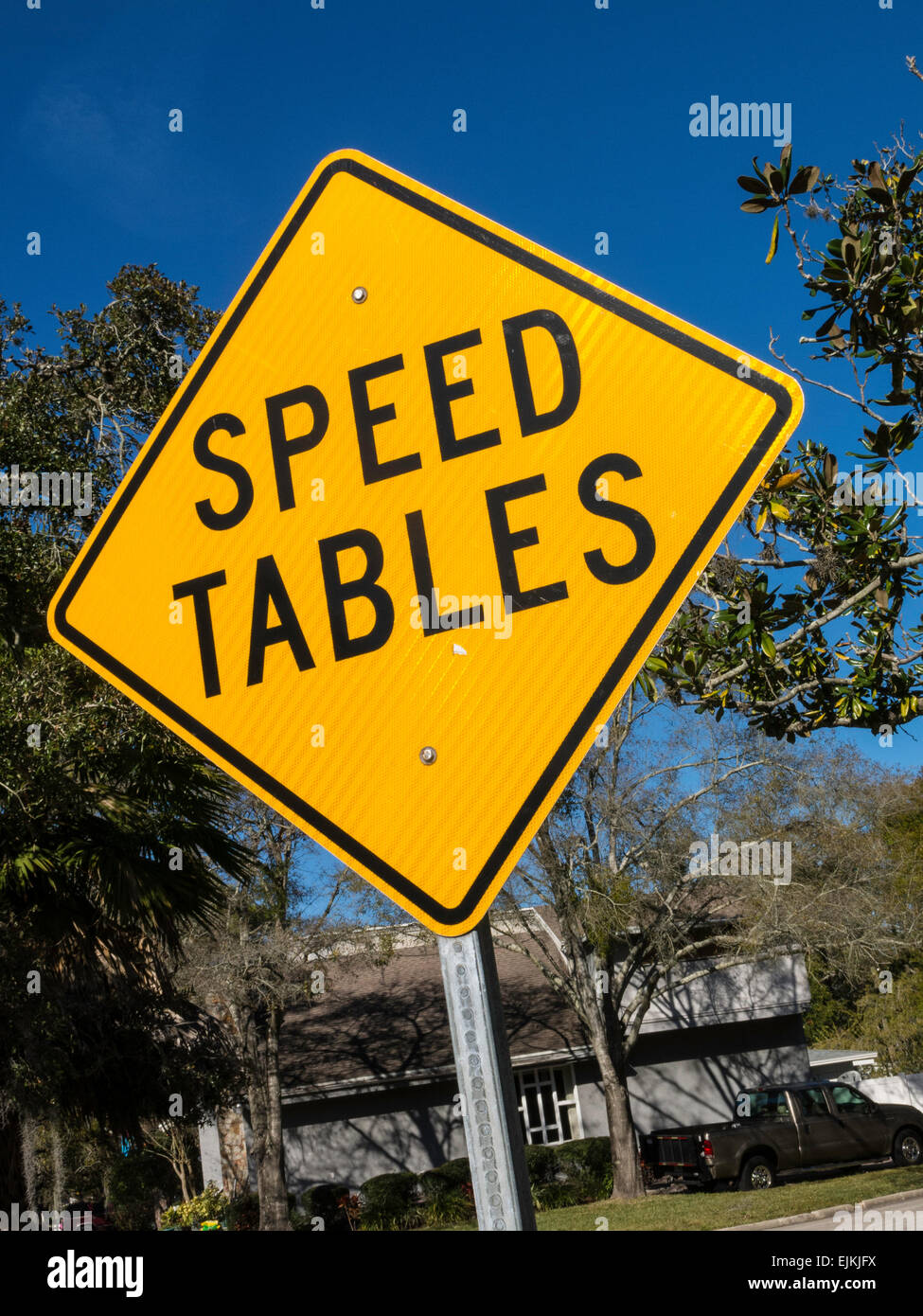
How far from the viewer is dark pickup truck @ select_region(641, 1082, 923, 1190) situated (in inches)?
779

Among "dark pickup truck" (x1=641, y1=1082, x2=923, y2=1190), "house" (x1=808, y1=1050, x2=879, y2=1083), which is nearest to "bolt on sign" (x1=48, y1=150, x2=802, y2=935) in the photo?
"dark pickup truck" (x1=641, y1=1082, x2=923, y2=1190)

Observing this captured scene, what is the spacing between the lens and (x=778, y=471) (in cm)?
616

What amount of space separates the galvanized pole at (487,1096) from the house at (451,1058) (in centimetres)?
2329

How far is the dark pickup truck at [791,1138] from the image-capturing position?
65.0ft

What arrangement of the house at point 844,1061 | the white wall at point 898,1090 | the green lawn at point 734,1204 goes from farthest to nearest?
the house at point 844,1061 < the white wall at point 898,1090 < the green lawn at point 734,1204

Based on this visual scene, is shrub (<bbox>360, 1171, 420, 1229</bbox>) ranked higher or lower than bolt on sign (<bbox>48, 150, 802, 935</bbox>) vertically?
lower

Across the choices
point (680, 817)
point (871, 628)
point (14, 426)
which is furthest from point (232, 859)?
point (680, 817)

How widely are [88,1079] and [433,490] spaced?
11.9 metres

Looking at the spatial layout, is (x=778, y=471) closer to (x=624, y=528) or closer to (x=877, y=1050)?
(x=624, y=528)

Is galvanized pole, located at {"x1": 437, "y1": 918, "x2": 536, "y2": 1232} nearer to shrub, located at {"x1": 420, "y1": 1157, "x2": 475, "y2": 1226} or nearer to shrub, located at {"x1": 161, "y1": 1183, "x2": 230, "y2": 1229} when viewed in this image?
shrub, located at {"x1": 161, "y1": 1183, "x2": 230, "y2": 1229}

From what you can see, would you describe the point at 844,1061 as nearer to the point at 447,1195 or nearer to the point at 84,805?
the point at 447,1195

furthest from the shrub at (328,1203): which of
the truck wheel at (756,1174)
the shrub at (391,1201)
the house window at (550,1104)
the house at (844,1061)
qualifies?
the house at (844,1061)

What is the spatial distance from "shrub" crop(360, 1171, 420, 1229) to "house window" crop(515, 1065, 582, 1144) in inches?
153

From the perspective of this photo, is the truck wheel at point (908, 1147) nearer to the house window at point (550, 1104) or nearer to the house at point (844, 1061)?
the house window at point (550, 1104)
